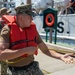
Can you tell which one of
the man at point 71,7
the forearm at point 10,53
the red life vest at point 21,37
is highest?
the red life vest at point 21,37

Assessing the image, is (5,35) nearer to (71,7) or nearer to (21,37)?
(21,37)

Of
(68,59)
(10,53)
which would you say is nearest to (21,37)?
(10,53)

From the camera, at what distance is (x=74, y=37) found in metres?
11.4

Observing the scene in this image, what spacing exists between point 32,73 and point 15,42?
35 cm

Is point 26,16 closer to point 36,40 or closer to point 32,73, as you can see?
point 36,40

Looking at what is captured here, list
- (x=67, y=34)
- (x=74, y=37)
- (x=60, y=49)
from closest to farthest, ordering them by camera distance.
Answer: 1. (x=60, y=49)
2. (x=74, y=37)
3. (x=67, y=34)

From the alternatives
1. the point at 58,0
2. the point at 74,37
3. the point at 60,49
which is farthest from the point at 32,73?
the point at 58,0

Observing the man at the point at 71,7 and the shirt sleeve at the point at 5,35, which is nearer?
the shirt sleeve at the point at 5,35

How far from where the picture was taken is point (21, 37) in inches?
88.5

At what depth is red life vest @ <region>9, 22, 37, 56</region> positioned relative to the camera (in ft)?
7.26

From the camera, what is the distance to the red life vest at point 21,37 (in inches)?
87.1

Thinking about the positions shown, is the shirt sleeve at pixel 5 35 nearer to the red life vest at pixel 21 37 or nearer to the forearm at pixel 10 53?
the red life vest at pixel 21 37

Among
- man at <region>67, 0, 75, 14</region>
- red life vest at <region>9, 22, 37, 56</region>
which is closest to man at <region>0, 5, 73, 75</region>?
red life vest at <region>9, 22, 37, 56</region>

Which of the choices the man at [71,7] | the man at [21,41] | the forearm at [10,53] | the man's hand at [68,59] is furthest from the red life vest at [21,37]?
the man at [71,7]
